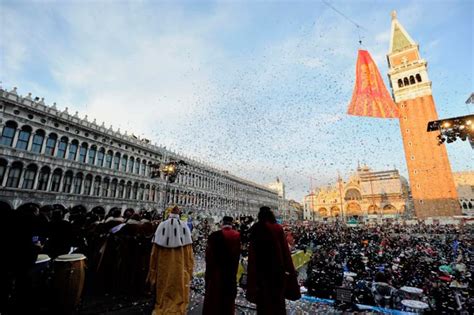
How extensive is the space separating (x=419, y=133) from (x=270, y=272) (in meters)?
46.6

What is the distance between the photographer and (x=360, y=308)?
4.92 metres

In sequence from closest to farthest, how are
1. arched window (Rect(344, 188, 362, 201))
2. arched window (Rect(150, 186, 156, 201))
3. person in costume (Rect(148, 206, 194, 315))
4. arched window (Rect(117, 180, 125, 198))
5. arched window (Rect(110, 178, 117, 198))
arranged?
1. person in costume (Rect(148, 206, 194, 315))
2. arched window (Rect(110, 178, 117, 198))
3. arched window (Rect(117, 180, 125, 198))
4. arched window (Rect(150, 186, 156, 201))
5. arched window (Rect(344, 188, 362, 201))

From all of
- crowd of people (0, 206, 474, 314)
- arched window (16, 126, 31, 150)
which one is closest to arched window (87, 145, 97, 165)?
arched window (16, 126, 31, 150)

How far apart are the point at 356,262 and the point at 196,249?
883 centimetres

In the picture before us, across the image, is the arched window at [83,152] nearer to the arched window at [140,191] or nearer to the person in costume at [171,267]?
the arched window at [140,191]

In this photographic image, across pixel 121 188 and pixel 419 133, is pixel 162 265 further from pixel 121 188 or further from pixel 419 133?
pixel 419 133

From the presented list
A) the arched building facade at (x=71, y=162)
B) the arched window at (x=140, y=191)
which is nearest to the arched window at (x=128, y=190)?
the arched building facade at (x=71, y=162)

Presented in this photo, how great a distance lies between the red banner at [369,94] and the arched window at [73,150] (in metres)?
22.7

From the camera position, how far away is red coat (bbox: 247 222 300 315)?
3.23m

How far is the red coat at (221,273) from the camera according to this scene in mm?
3570

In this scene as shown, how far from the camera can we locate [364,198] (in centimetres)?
5919

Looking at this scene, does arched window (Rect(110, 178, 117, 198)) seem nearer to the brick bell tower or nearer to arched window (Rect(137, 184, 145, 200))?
arched window (Rect(137, 184, 145, 200))

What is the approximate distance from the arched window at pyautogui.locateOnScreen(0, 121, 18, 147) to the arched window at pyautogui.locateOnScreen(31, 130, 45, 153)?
51.0 inches

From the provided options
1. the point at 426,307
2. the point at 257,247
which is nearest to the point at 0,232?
the point at 257,247
